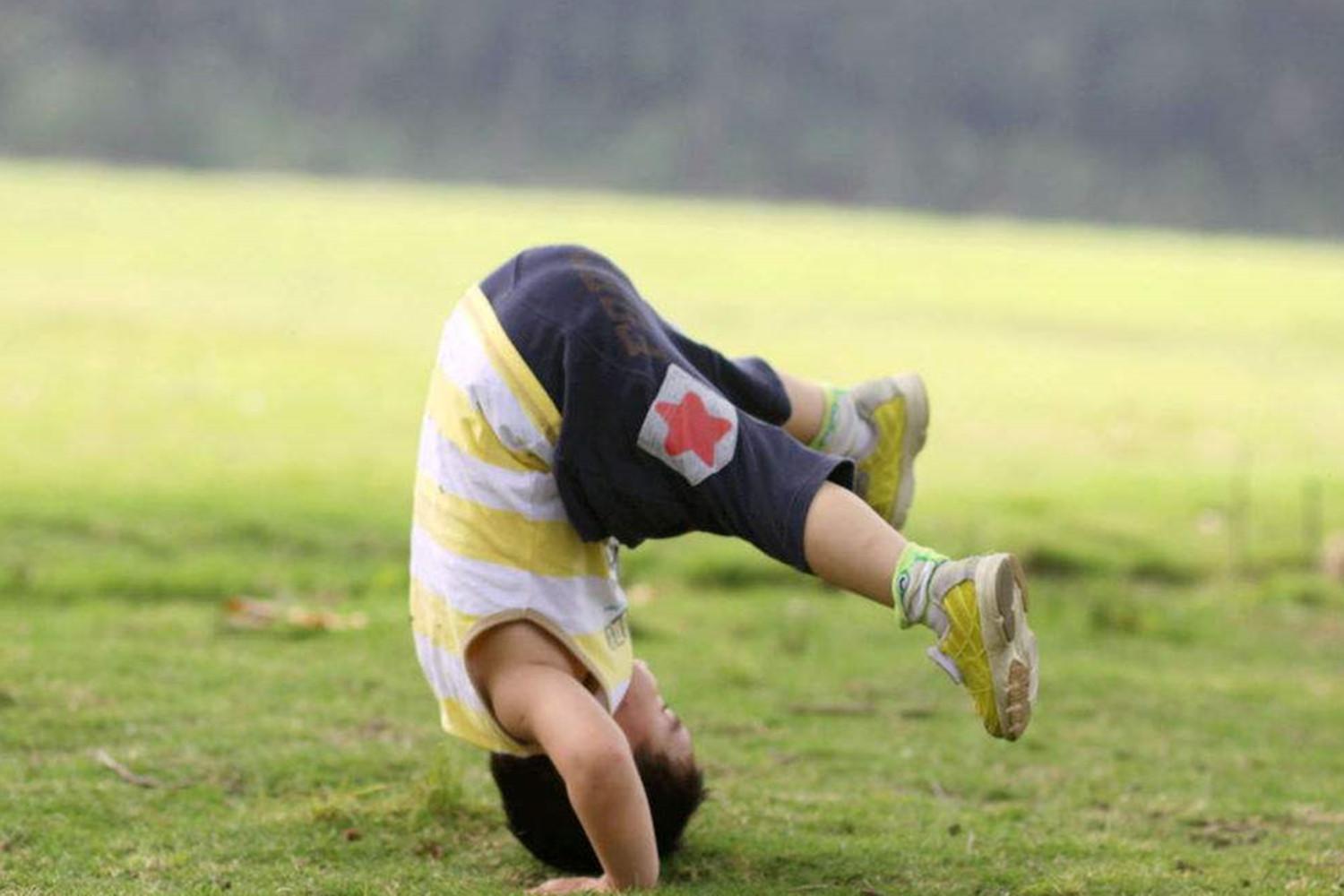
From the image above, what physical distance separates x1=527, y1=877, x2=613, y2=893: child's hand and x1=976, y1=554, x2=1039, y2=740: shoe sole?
1.10 metres

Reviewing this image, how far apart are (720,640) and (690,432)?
187 inches

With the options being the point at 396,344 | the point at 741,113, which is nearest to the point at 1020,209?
the point at 741,113

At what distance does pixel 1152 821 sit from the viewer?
20.7ft

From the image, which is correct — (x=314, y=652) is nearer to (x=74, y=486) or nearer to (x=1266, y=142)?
(x=74, y=486)

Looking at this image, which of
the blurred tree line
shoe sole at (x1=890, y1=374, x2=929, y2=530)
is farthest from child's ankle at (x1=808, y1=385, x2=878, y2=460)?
the blurred tree line

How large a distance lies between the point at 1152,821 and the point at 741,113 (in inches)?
4139

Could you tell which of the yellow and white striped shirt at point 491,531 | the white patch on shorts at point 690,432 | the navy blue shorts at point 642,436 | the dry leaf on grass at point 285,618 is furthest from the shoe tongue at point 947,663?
the dry leaf on grass at point 285,618

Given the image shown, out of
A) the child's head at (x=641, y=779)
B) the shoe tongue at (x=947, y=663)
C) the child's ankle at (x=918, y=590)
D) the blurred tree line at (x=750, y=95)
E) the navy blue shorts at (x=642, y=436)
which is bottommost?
the child's head at (x=641, y=779)

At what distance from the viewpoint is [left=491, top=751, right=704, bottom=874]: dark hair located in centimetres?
540

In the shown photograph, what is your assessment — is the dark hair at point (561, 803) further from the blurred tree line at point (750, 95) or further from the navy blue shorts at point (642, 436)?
the blurred tree line at point (750, 95)

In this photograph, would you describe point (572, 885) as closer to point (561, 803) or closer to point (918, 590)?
point (561, 803)

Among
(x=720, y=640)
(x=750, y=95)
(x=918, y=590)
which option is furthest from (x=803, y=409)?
(x=750, y=95)

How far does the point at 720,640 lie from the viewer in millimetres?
9609

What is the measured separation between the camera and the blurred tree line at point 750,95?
9850 cm
